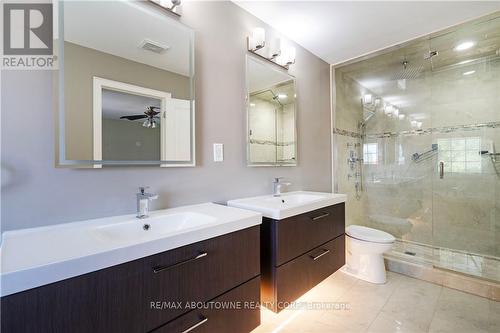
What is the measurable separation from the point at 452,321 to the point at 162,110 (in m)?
2.33

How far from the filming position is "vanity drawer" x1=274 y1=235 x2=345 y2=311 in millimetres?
1291

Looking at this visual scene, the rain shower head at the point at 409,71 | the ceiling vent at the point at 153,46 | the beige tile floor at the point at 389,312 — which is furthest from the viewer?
the rain shower head at the point at 409,71

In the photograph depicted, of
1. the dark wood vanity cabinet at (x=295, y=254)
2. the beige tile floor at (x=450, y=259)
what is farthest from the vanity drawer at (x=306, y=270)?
the beige tile floor at (x=450, y=259)

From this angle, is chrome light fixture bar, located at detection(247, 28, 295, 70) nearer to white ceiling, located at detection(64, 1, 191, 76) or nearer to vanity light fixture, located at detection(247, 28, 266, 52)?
vanity light fixture, located at detection(247, 28, 266, 52)

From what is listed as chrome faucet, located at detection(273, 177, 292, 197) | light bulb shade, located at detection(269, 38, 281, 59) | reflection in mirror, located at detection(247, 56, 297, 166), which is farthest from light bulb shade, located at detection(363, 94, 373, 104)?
chrome faucet, located at detection(273, 177, 292, 197)

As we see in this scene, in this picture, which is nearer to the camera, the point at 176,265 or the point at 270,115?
the point at 176,265

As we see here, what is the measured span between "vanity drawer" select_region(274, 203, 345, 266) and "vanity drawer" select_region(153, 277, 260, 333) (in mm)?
240

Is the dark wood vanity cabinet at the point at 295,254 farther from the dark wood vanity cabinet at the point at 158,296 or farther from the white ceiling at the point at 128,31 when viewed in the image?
the white ceiling at the point at 128,31

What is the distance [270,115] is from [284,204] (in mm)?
767

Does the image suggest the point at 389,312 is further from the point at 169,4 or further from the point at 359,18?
the point at 169,4

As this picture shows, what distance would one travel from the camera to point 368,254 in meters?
2.07

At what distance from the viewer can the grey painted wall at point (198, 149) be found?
0.88 metres

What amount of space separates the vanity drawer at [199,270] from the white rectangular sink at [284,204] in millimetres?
167

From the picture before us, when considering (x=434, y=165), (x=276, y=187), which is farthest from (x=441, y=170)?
(x=276, y=187)
